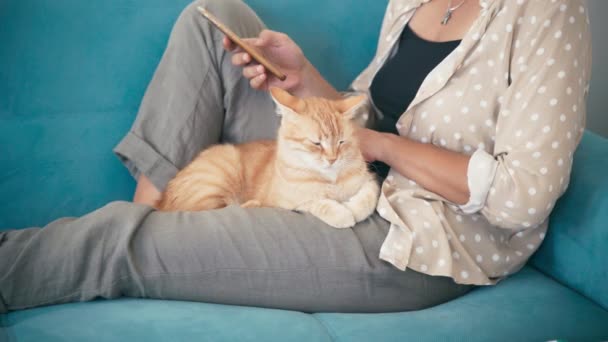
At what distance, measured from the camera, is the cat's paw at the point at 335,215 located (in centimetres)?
116

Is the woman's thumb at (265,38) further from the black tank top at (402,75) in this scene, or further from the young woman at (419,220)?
the black tank top at (402,75)

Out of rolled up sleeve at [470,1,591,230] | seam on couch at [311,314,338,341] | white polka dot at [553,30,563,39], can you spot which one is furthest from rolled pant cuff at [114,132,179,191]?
white polka dot at [553,30,563,39]

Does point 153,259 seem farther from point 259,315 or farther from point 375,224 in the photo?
point 375,224

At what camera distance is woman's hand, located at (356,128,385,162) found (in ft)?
4.28

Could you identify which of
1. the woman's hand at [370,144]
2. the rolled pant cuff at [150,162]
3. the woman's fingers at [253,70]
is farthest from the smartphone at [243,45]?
the rolled pant cuff at [150,162]

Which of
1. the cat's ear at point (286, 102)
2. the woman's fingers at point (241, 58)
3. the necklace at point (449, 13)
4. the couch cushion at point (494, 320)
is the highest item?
the necklace at point (449, 13)

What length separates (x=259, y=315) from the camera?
1.05 meters

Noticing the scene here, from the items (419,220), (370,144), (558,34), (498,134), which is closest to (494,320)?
(419,220)

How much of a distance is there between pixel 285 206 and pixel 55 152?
0.66 metres

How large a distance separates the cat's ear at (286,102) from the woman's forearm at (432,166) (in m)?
0.23

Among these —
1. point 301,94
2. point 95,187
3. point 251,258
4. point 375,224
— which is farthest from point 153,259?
point 301,94

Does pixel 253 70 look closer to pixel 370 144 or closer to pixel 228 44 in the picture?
pixel 228 44

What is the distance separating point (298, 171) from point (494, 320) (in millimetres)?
549

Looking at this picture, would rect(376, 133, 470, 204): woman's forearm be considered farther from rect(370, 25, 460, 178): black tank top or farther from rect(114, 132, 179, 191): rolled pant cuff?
rect(114, 132, 179, 191): rolled pant cuff
